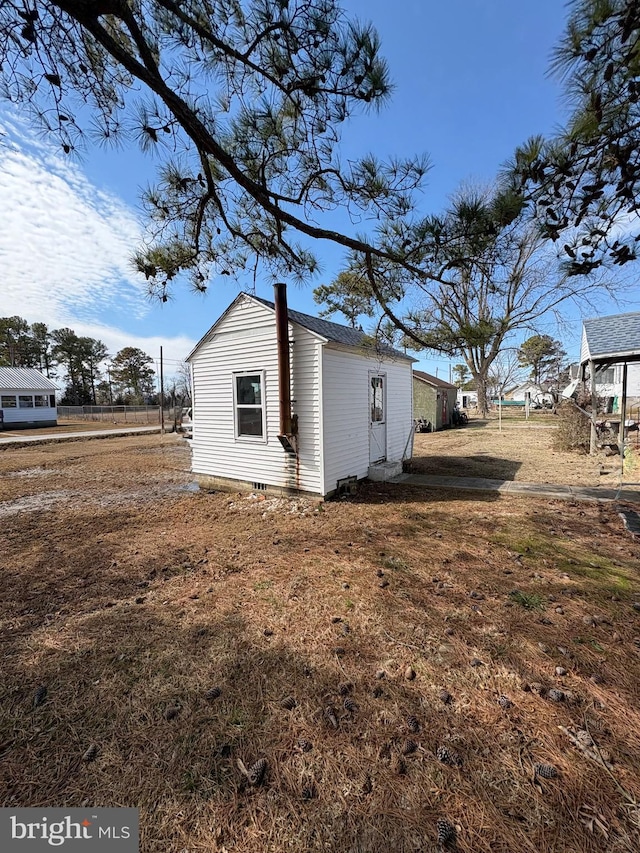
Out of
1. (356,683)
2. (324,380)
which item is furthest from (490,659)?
(324,380)

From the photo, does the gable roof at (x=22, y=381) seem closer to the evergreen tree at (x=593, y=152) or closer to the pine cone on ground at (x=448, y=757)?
the evergreen tree at (x=593, y=152)

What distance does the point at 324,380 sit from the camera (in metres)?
6.26

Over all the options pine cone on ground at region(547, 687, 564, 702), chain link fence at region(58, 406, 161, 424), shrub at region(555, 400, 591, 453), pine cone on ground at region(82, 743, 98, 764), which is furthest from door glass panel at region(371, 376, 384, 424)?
chain link fence at region(58, 406, 161, 424)

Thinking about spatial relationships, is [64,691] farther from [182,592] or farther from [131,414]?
[131,414]

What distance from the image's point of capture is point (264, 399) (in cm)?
684

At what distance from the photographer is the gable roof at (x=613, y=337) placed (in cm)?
873

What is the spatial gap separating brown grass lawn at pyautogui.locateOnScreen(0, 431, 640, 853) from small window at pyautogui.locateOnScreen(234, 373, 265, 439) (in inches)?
112

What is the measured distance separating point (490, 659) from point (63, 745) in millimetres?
2444

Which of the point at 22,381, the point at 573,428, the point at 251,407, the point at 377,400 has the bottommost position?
the point at 573,428

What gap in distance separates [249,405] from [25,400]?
89.1 feet

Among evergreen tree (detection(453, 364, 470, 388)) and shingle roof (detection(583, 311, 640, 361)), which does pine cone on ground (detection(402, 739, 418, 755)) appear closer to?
shingle roof (detection(583, 311, 640, 361))

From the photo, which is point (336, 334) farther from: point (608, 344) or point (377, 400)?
point (608, 344)

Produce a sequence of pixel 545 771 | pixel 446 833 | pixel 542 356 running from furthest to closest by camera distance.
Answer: pixel 542 356, pixel 545 771, pixel 446 833

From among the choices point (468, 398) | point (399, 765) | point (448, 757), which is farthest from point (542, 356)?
point (399, 765)
